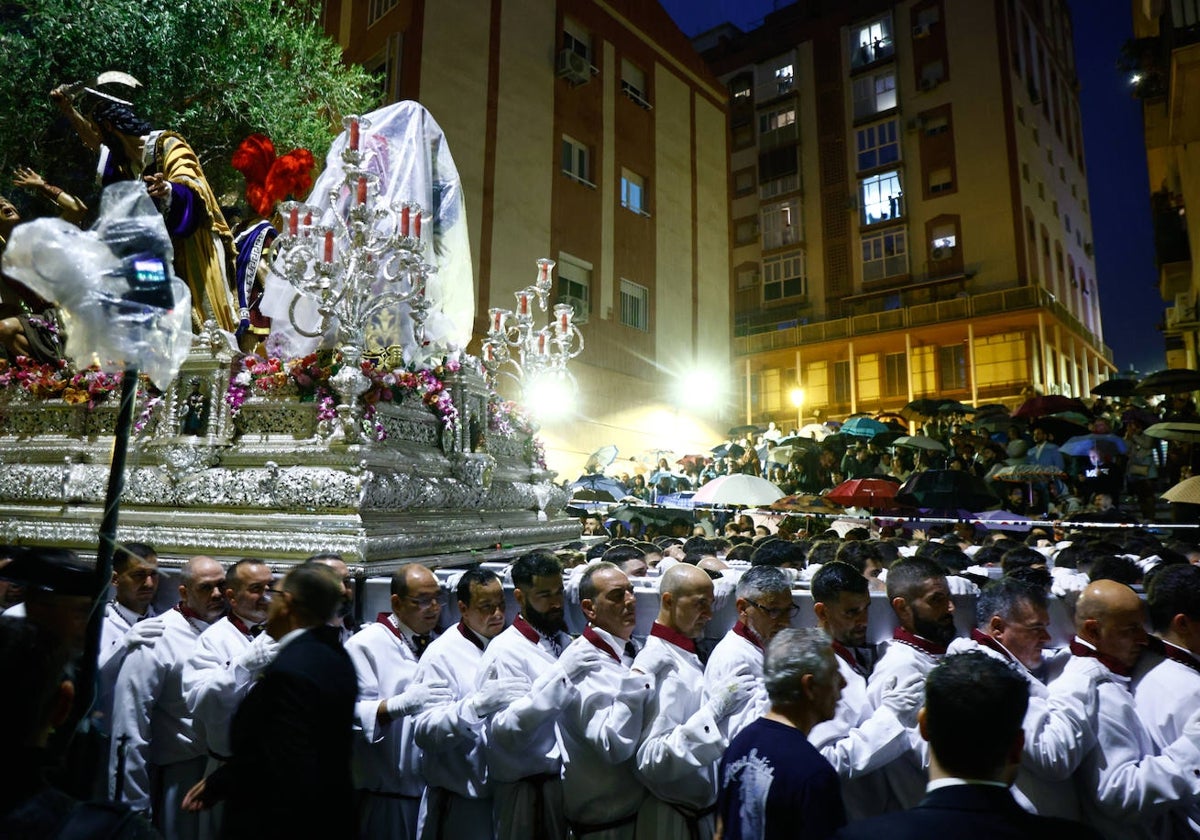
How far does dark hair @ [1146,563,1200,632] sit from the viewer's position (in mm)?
3387

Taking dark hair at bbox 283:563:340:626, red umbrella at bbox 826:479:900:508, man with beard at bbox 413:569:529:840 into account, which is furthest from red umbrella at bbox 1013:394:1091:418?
dark hair at bbox 283:563:340:626

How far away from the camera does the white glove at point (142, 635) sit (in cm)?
387

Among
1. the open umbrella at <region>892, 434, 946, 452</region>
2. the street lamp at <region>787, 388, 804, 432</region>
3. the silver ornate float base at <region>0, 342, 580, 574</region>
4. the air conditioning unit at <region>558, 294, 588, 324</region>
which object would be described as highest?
the air conditioning unit at <region>558, 294, 588, 324</region>

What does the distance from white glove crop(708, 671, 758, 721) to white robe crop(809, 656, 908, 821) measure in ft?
0.95

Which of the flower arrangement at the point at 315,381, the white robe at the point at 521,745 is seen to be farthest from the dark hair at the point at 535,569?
the flower arrangement at the point at 315,381

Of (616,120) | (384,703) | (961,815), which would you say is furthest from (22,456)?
(616,120)

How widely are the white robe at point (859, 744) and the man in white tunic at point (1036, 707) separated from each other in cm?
44

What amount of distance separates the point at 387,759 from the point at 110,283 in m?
2.66

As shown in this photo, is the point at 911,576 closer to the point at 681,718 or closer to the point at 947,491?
the point at 681,718

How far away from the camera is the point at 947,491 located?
30.1ft

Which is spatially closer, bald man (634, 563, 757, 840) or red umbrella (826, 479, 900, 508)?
bald man (634, 563, 757, 840)

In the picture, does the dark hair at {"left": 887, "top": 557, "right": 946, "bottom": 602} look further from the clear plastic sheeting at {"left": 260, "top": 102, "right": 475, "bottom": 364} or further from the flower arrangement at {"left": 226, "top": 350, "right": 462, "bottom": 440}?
the clear plastic sheeting at {"left": 260, "top": 102, "right": 475, "bottom": 364}

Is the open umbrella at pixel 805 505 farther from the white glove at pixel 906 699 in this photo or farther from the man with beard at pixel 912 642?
the white glove at pixel 906 699

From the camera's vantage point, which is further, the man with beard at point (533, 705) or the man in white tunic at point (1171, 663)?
the man with beard at point (533, 705)
